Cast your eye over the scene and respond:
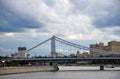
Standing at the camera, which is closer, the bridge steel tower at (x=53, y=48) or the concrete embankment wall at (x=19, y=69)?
the concrete embankment wall at (x=19, y=69)

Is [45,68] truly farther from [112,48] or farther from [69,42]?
[112,48]

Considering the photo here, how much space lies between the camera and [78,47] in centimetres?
12900

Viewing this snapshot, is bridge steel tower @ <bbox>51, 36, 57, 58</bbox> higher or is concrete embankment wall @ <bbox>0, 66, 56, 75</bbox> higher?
bridge steel tower @ <bbox>51, 36, 57, 58</bbox>

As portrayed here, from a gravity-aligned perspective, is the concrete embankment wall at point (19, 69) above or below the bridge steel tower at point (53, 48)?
below

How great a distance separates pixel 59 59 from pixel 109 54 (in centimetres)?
2826

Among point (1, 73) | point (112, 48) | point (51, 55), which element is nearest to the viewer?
point (1, 73)

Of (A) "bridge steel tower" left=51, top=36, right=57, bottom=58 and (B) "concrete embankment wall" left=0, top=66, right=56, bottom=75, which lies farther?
(A) "bridge steel tower" left=51, top=36, right=57, bottom=58

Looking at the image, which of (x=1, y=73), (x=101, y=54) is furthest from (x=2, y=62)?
(x=101, y=54)

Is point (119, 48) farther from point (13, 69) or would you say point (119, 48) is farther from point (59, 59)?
point (13, 69)

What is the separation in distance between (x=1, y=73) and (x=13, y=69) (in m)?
10.9

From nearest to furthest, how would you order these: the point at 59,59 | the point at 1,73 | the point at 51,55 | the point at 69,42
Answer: the point at 1,73, the point at 59,59, the point at 51,55, the point at 69,42

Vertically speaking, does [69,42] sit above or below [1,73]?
above

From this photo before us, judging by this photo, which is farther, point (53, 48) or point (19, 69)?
point (53, 48)

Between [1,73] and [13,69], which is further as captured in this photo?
[13,69]
